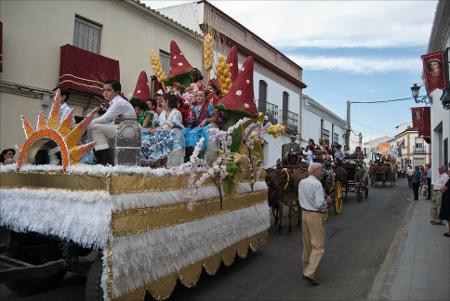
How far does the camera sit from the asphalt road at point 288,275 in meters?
5.11

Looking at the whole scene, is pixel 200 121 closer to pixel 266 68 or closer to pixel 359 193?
pixel 359 193

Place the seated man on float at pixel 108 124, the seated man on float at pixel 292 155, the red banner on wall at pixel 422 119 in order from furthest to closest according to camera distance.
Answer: the red banner on wall at pixel 422 119 → the seated man on float at pixel 292 155 → the seated man on float at pixel 108 124

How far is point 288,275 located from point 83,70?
30.3ft

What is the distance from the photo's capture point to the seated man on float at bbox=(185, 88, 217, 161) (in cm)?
582

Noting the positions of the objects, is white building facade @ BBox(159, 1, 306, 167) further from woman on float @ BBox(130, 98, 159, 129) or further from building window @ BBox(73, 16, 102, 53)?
woman on float @ BBox(130, 98, 159, 129)

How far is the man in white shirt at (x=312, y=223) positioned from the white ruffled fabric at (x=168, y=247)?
42.0 inches

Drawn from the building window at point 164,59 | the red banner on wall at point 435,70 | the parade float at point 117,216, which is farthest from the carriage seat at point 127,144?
the building window at point 164,59

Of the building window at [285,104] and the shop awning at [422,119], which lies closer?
the shop awning at [422,119]

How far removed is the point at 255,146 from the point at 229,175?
1.36 metres

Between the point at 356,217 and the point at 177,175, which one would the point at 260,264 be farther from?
the point at 356,217

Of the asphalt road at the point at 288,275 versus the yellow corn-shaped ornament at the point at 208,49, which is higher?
the yellow corn-shaped ornament at the point at 208,49

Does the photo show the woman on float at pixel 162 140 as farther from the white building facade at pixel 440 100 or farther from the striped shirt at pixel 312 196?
the white building facade at pixel 440 100

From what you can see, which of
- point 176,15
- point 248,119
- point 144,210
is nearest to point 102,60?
point 176,15

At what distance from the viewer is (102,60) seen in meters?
12.8
